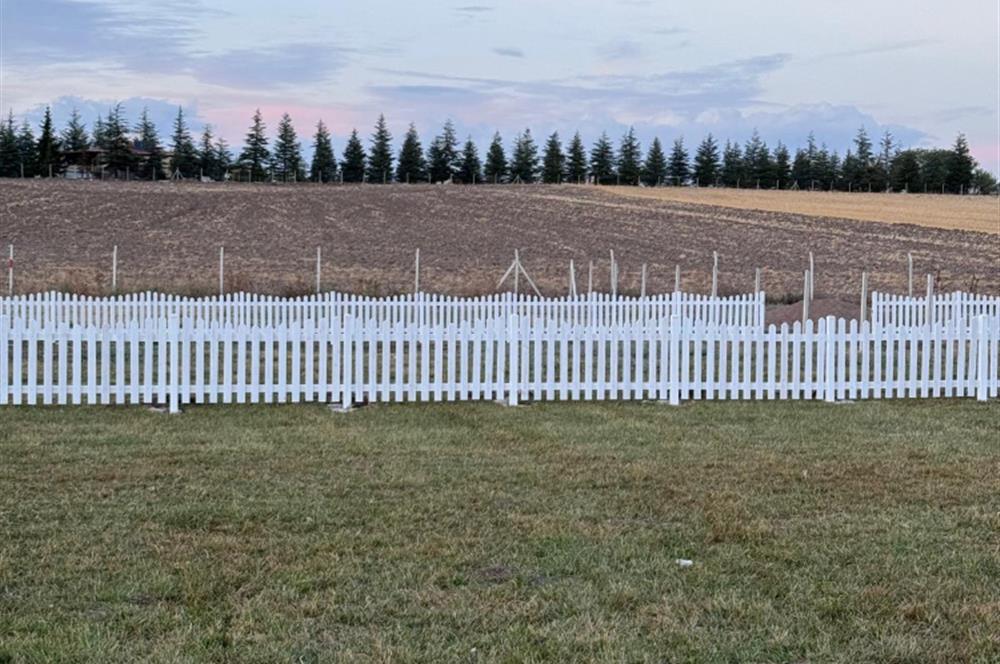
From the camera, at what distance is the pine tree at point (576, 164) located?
352 feet

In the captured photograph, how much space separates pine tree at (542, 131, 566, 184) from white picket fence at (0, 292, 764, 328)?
85.6 meters

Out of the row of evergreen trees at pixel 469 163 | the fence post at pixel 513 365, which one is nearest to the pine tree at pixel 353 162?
the row of evergreen trees at pixel 469 163

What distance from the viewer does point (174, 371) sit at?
11016 mm

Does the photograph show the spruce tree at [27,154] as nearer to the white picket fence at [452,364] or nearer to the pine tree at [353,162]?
the pine tree at [353,162]

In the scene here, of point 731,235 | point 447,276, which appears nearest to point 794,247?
point 731,235

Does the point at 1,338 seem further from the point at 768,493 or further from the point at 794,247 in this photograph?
the point at 794,247

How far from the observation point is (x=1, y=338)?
1109 centimetres

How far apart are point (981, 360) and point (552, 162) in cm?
9567

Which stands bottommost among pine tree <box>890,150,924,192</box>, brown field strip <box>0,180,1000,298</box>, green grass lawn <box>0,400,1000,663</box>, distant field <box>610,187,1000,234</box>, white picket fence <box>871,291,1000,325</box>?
green grass lawn <box>0,400,1000,663</box>

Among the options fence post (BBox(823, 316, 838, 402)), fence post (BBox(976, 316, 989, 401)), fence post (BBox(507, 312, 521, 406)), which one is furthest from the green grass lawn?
fence post (BBox(976, 316, 989, 401))

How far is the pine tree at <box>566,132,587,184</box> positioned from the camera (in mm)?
107188

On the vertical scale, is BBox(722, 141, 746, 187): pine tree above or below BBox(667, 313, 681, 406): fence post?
above

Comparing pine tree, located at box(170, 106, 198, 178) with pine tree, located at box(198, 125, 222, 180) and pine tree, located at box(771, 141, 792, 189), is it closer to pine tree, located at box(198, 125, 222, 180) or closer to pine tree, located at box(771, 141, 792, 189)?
pine tree, located at box(198, 125, 222, 180)

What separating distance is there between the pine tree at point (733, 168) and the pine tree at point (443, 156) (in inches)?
1019
